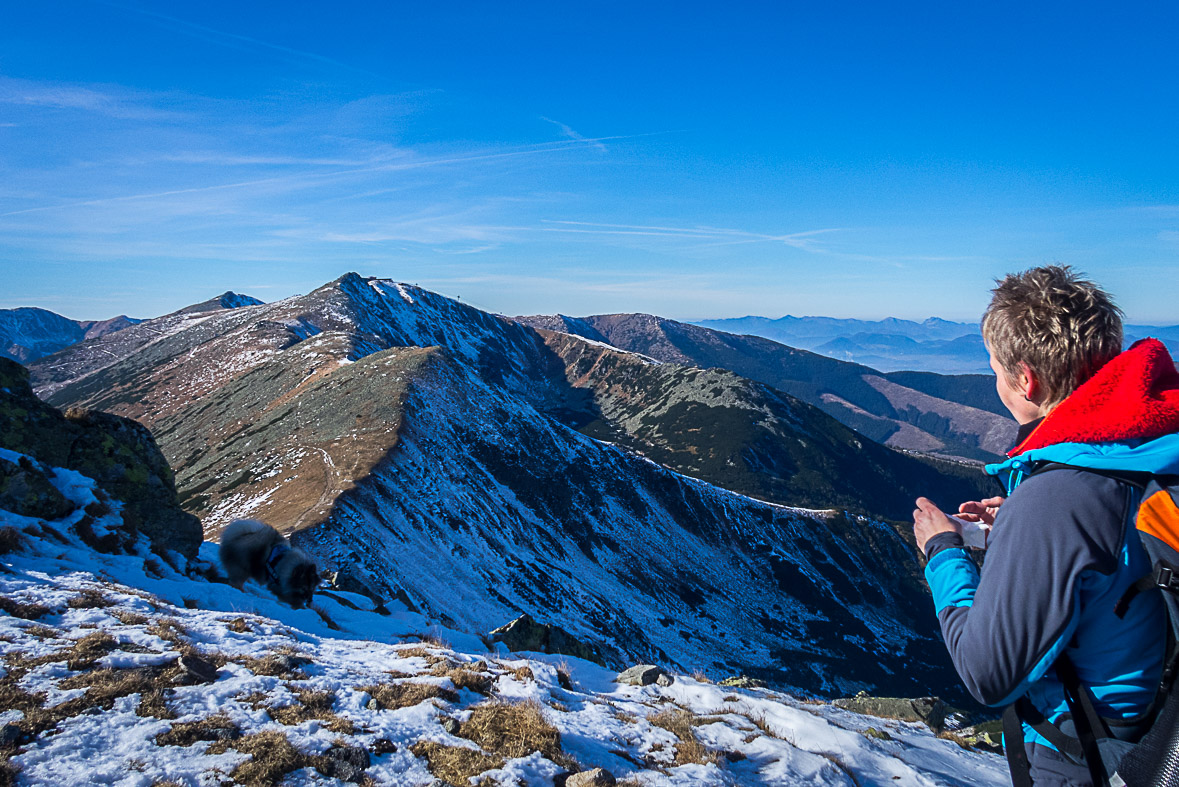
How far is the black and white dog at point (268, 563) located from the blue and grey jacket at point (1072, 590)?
15034mm

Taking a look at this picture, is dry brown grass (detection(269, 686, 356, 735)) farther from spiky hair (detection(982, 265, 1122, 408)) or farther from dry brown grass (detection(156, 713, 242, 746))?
spiky hair (detection(982, 265, 1122, 408))

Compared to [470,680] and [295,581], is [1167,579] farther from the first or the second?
[295,581]

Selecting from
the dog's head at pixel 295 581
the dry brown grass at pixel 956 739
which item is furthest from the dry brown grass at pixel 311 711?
the dry brown grass at pixel 956 739

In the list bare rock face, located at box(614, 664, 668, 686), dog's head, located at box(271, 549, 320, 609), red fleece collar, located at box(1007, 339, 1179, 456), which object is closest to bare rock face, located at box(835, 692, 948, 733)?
bare rock face, located at box(614, 664, 668, 686)

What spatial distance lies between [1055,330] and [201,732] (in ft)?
29.8

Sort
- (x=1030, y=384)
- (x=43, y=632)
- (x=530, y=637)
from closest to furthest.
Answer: (x=1030, y=384), (x=43, y=632), (x=530, y=637)

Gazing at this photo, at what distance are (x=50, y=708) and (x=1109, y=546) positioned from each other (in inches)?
389

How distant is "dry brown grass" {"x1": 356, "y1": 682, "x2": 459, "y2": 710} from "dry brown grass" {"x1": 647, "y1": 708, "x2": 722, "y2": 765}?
3277mm

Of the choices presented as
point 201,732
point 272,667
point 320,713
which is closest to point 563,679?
Answer: point 320,713

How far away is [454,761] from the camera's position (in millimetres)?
6887

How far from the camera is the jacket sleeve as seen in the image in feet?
10.1

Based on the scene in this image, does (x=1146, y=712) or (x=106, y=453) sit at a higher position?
(x=1146, y=712)

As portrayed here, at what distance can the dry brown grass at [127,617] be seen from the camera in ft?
30.8

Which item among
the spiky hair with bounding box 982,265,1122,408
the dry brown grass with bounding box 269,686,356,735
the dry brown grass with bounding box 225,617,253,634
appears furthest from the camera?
the dry brown grass with bounding box 225,617,253,634
